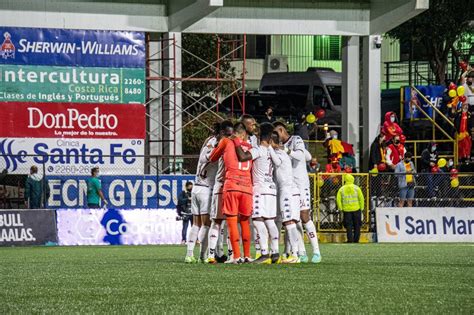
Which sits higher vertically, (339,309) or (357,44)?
(357,44)

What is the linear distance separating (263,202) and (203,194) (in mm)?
929

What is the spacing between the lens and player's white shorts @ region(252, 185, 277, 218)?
18344 millimetres

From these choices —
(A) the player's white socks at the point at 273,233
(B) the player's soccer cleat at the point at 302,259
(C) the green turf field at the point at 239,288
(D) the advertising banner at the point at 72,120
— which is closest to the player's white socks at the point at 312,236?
(B) the player's soccer cleat at the point at 302,259

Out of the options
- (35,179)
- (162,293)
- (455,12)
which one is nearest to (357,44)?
(35,179)

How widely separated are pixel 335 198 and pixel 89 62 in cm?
773

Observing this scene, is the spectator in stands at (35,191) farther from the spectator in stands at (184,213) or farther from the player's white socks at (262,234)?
the player's white socks at (262,234)

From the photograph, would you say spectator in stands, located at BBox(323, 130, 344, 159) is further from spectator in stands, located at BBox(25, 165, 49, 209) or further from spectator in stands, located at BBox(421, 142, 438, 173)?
spectator in stands, located at BBox(25, 165, 49, 209)

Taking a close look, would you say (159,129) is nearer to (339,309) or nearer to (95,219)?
(95,219)

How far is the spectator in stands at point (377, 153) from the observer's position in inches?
1415

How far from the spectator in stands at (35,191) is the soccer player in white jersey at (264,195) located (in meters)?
14.6

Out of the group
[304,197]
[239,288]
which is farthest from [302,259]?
[239,288]

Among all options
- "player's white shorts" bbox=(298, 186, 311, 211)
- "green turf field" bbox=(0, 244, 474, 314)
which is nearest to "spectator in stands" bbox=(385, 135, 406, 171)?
"player's white shorts" bbox=(298, 186, 311, 211)

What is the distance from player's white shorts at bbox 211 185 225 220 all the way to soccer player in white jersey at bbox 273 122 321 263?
1180mm

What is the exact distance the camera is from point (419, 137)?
41.3 meters
